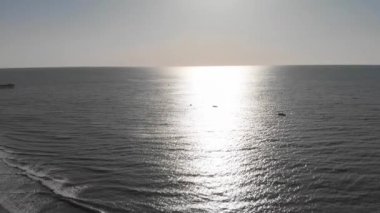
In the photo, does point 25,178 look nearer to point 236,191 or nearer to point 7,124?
point 236,191

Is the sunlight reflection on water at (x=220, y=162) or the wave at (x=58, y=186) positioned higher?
the sunlight reflection on water at (x=220, y=162)

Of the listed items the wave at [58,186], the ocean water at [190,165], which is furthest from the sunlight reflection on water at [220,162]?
the wave at [58,186]

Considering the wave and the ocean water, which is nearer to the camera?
the wave

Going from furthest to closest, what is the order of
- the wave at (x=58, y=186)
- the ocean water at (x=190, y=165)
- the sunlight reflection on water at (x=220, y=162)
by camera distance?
the sunlight reflection on water at (x=220, y=162)
the ocean water at (x=190, y=165)
the wave at (x=58, y=186)

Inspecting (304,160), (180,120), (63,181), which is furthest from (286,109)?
(63,181)

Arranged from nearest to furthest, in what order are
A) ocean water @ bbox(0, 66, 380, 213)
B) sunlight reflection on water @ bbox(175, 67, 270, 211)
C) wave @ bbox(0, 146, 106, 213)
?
1. wave @ bbox(0, 146, 106, 213)
2. ocean water @ bbox(0, 66, 380, 213)
3. sunlight reflection on water @ bbox(175, 67, 270, 211)

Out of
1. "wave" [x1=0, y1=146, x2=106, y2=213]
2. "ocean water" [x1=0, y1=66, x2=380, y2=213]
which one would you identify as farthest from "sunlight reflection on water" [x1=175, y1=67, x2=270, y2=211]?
"wave" [x1=0, y1=146, x2=106, y2=213]

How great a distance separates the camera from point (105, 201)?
30.3m

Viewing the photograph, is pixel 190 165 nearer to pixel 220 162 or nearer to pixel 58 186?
pixel 220 162

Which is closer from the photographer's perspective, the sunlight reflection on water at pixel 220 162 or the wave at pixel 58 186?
the wave at pixel 58 186

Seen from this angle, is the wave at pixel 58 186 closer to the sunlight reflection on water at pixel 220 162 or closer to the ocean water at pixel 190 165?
the ocean water at pixel 190 165

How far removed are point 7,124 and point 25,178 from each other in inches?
1506

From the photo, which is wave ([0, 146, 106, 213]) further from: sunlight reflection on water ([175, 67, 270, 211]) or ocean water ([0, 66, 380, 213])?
sunlight reflection on water ([175, 67, 270, 211])

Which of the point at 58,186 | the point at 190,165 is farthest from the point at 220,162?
the point at 58,186
